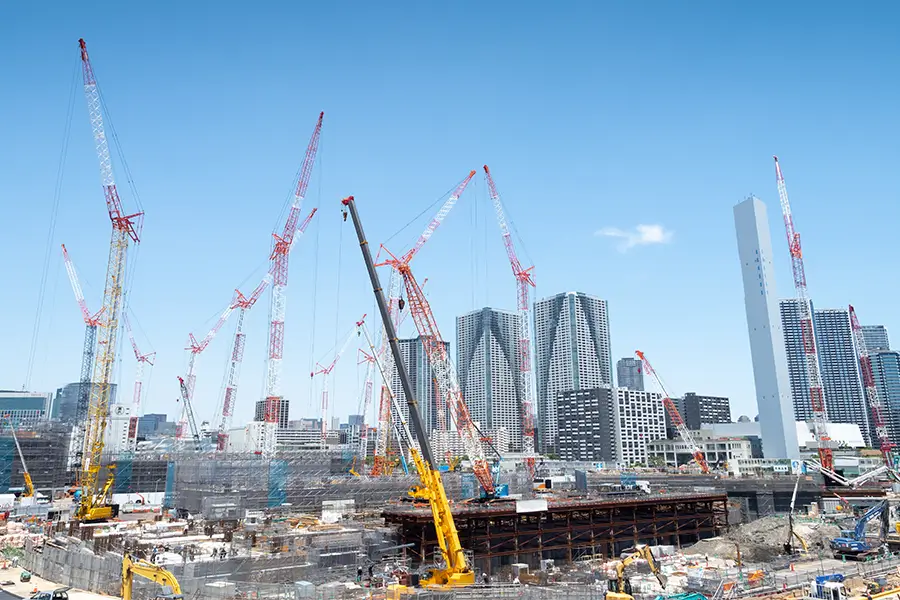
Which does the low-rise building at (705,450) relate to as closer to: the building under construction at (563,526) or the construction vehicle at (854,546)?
the building under construction at (563,526)

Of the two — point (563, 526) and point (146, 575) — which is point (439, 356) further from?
point (146, 575)

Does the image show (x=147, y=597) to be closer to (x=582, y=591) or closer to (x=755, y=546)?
(x=582, y=591)

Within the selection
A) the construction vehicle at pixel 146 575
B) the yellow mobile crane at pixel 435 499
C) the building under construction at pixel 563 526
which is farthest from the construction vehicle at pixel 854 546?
the construction vehicle at pixel 146 575

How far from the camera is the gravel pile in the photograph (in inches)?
2181

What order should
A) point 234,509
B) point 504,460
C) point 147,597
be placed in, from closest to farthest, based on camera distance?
point 147,597 → point 234,509 → point 504,460

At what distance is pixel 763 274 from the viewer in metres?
132

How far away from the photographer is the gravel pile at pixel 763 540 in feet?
182

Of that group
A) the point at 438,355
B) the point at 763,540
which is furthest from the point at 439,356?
the point at 763,540

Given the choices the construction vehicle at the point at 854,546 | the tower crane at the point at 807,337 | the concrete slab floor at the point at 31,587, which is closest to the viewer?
the concrete slab floor at the point at 31,587

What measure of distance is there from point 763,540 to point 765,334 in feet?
272

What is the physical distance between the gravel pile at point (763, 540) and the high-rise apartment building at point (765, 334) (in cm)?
7479

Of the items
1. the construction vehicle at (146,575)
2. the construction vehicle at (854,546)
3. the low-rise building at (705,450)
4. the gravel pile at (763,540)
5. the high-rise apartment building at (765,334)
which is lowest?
the gravel pile at (763,540)

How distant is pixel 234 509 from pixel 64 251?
7820 cm

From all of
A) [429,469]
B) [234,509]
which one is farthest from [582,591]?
[234,509]
